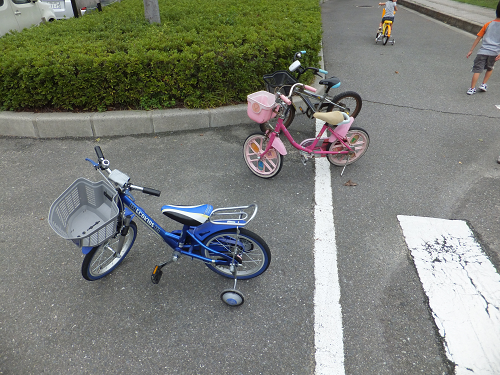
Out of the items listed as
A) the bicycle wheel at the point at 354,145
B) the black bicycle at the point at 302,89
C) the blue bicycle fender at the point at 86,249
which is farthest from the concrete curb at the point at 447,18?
the blue bicycle fender at the point at 86,249

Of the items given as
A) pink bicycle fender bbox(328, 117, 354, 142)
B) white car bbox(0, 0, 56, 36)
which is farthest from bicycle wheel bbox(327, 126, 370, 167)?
white car bbox(0, 0, 56, 36)

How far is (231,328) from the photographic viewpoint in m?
2.49

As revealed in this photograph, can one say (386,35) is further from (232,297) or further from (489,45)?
(232,297)

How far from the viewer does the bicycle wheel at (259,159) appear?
4000 millimetres

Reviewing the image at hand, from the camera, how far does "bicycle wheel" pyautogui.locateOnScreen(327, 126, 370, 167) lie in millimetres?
4141

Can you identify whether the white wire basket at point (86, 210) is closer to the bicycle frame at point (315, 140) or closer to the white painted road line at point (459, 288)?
the bicycle frame at point (315, 140)

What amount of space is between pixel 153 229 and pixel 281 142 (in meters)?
1.86

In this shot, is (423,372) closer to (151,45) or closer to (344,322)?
(344,322)

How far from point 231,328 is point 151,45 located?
4.74m

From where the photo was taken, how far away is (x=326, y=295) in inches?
107

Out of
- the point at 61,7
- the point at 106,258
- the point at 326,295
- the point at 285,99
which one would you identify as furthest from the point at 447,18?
the point at 106,258

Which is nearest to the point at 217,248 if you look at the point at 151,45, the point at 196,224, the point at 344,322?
the point at 196,224

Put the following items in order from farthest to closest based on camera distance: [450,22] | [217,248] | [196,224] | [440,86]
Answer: [450,22] < [440,86] < [217,248] < [196,224]

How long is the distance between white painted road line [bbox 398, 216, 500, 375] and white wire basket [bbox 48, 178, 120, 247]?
8.59 ft
